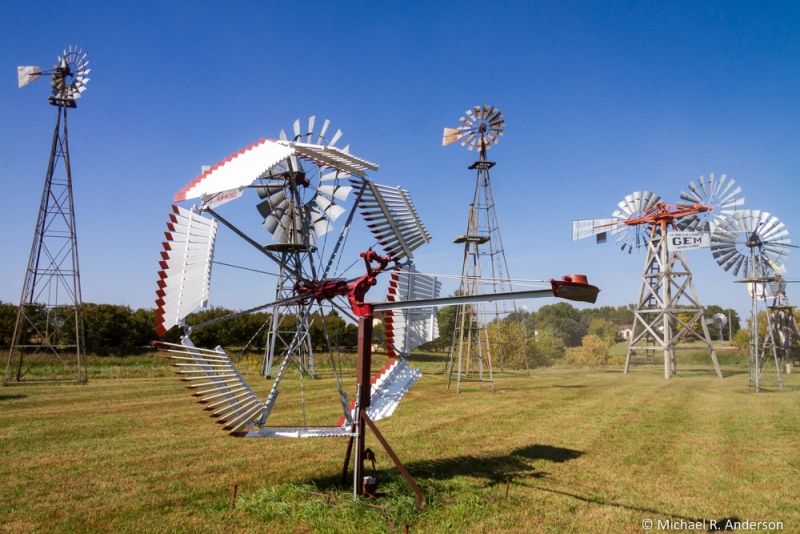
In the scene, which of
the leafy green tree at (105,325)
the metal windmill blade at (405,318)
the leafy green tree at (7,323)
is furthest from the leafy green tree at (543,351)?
the metal windmill blade at (405,318)

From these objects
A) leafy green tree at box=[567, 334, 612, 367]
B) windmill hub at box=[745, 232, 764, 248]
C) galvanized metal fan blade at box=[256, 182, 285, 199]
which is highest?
windmill hub at box=[745, 232, 764, 248]

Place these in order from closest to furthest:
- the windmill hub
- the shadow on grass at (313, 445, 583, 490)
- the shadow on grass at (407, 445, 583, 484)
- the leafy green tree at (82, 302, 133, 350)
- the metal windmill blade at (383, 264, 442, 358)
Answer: the metal windmill blade at (383, 264, 442, 358), the shadow on grass at (313, 445, 583, 490), the shadow on grass at (407, 445, 583, 484), the windmill hub, the leafy green tree at (82, 302, 133, 350)

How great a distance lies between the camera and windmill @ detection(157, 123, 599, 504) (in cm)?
537

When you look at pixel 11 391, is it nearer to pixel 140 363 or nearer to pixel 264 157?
pixel 140 363

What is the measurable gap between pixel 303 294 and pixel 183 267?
1384 millimetres

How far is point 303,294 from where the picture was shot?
6.36 metres

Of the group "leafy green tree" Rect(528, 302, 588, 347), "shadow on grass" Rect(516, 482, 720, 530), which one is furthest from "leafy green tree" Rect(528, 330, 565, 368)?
"shadow on grass" Rect(516, 482, 720, 530)

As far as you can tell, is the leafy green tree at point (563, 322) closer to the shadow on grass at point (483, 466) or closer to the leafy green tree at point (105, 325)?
the leafy green tree at point (105, 325)

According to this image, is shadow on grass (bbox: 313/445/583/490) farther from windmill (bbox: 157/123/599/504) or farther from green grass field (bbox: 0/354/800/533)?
windmill (bbox: 157/123/599/504)

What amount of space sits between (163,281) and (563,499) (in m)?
5.24

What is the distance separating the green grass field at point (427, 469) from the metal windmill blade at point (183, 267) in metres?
2.23

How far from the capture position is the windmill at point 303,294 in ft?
17.6

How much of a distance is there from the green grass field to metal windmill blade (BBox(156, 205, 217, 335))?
2.23 m

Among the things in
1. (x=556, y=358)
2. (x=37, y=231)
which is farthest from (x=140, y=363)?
(x=556, y=358)
